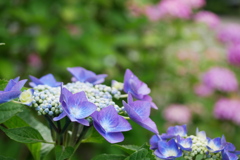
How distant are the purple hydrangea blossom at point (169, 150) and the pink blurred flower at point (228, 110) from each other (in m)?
1.51

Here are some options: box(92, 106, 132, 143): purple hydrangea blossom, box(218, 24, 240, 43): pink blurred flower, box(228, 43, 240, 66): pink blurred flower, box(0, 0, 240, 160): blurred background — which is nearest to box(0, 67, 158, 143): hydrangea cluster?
box(92, 106, 132, 143): purple hydrangea blossom

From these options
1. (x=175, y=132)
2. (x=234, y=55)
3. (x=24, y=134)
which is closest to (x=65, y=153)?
(x=24, y=134)

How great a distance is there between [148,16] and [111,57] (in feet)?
0.93

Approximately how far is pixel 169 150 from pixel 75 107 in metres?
0.14

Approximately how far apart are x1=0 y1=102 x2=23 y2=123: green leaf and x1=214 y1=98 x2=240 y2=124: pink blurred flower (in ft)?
5.26

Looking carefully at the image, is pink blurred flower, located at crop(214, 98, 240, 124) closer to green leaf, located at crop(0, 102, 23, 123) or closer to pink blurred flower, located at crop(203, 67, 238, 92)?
pink blurred flower, located at crop(203, 67, 238, 92)

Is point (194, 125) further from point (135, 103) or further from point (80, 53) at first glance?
point (135, 103)

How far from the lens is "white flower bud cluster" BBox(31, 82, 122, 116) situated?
582 mm

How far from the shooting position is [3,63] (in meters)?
2.11

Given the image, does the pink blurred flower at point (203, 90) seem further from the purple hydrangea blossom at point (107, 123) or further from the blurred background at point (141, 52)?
the purple hydrangea blossom at point (107, 123)

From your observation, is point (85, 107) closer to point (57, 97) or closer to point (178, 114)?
point (57, 97)

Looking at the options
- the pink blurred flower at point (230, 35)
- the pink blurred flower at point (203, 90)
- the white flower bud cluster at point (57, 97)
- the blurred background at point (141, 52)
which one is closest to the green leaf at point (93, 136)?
the white flower bud cluster at point (57, 97)

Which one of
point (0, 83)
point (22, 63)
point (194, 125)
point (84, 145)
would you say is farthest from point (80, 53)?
point (0, 83)

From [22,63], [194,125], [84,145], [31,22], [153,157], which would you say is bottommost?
[84,145]
